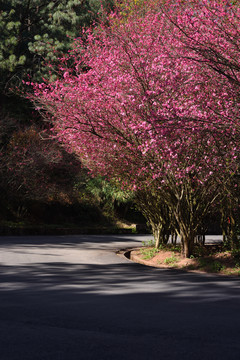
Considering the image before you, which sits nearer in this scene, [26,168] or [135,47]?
[135,47]

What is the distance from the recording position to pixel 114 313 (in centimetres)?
766

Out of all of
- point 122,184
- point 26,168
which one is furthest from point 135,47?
point 26,168

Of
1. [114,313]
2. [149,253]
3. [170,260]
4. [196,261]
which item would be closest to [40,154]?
[149,253]

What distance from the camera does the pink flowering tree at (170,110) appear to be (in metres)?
11.8

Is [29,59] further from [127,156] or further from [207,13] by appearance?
[207,13]

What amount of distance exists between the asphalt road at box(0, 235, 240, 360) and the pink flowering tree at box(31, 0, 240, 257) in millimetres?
2984

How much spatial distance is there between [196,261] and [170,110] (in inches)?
195

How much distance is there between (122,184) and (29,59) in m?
20.6

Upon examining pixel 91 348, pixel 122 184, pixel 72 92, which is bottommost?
pixel 91 348

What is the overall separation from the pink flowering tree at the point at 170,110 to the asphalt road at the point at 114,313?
2.98 meters

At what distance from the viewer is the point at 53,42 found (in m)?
34.5

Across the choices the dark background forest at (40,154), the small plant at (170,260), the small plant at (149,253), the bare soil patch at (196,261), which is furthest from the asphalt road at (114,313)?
the dark background forest at (40,154)

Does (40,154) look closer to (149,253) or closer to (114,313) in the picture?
(149,253)

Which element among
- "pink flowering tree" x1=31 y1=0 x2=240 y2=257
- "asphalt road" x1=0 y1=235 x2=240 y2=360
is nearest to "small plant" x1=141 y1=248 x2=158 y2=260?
"pink flowering tree" x1=31 y1=0 x2=240 y2=257
